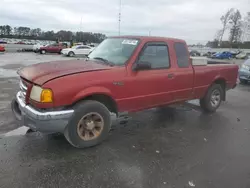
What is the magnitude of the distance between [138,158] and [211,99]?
140 inches

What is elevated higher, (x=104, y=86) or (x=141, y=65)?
(x=141, y=65)

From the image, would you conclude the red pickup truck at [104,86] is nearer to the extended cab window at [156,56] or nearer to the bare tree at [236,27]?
the extended cab window at [156,56]

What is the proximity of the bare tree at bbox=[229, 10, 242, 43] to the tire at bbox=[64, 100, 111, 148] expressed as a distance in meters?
79.3

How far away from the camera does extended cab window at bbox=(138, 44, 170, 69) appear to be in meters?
4.68

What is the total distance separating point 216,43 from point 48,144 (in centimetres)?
8200

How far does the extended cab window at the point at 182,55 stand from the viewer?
5305 millimetres

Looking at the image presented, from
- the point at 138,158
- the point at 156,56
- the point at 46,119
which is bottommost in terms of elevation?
the point at 138,158

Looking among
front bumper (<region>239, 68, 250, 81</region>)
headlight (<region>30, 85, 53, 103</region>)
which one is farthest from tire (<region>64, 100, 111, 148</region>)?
front bumper (<region>239, 68, 250, 81</region>)

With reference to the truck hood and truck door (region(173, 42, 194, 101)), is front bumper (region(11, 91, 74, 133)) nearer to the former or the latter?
the truck hood

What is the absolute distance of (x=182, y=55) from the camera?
5.41 metres

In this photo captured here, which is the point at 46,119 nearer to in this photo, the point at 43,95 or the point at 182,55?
the point at 43,95

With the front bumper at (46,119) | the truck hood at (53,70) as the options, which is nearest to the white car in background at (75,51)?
the truck hood at (53,70)

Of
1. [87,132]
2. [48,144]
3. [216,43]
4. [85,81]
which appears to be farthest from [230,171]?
[216,43]

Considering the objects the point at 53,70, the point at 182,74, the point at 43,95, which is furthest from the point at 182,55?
the point at 43,95
